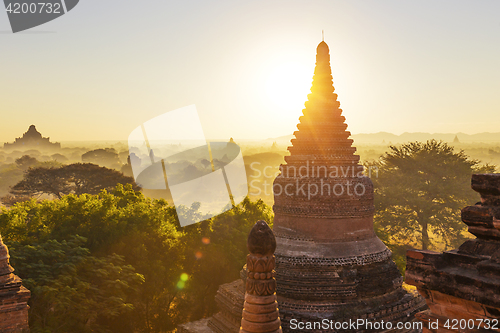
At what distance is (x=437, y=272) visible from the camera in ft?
16.5

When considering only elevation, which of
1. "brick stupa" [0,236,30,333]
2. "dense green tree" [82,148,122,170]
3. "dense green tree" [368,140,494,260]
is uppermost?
"dense green tree" [82,148,122,170]

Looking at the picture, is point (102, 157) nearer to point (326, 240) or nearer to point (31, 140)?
point (31, 140)

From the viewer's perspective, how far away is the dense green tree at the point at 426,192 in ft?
107

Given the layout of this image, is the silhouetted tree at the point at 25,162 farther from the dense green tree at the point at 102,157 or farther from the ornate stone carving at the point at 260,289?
the ornate stone carving at the point at 260,289

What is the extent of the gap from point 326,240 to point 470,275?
8495mm

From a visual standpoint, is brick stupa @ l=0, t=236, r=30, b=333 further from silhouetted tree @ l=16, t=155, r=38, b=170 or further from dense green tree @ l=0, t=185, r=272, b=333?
silhouetted tree @ l=16, t=155, r=38, b=170

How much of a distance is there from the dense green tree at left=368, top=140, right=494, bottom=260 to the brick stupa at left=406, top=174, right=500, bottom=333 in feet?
98.2

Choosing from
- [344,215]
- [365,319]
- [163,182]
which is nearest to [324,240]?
[344,215]

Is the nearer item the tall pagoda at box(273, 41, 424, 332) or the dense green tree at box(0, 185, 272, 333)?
the tall pagoda at box(273, 41, 424, 332)

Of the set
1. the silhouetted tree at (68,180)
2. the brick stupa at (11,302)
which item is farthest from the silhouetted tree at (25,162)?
the brick stupa at (11,302)

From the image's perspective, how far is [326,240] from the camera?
13180 millimetres

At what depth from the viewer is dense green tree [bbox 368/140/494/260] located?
32.5m

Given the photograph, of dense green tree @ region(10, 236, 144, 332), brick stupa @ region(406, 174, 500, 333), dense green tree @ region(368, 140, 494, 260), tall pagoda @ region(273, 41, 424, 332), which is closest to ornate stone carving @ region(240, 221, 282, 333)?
brick stupa @ region(406, 174, 500, 333)

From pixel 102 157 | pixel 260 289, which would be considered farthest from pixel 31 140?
pixel 260 289
